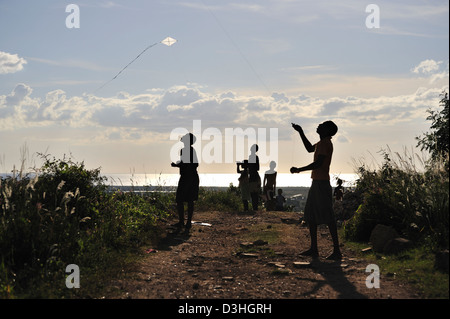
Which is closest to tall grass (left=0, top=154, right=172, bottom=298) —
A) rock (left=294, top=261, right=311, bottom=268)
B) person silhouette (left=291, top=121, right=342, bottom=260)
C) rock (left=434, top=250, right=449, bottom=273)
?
rock (left=294, top=261, right=311, bottom=268)

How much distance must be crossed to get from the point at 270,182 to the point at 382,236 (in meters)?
9.09

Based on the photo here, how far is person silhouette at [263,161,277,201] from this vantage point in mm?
17703

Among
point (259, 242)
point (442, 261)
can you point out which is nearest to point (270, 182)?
point (259, 242)

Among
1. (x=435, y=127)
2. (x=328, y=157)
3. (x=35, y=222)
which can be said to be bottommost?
(x=35, y=222)

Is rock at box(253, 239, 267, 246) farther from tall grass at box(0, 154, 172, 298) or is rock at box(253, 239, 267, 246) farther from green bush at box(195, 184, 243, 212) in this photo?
green bush at box(195, 184, 243, 212)

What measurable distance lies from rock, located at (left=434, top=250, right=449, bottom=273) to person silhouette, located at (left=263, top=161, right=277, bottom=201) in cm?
1078

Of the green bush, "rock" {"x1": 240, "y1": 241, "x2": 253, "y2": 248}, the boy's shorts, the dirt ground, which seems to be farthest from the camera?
the green bush

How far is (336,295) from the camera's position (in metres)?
6.38

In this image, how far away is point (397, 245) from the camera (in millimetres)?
8594

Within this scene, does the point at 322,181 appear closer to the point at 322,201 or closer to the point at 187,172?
the point at 322,201

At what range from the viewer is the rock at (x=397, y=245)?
27.9ft
